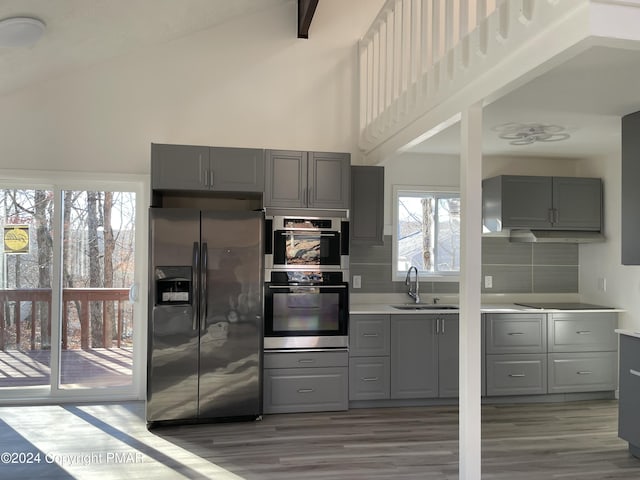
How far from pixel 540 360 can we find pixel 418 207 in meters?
1.90

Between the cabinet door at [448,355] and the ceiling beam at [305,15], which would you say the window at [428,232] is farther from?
the ceiling beam at [305,15]

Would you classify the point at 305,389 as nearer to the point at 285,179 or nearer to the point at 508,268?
the point at 285,179

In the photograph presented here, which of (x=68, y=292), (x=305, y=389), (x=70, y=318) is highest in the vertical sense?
(x=68, y=292)

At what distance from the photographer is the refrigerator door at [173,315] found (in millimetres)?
3785

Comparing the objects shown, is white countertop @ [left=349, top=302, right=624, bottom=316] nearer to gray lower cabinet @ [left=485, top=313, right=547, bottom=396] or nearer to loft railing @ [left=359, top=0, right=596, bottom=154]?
gray lower cabinet @ [left=485, top=313, right=547, bottom=396]

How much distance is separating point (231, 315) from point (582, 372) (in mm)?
3345

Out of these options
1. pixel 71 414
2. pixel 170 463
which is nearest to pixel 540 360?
pixel 170 463

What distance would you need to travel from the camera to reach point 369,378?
428cm

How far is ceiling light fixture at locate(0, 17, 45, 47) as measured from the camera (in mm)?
3160

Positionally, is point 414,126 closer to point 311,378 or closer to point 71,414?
point 311,378

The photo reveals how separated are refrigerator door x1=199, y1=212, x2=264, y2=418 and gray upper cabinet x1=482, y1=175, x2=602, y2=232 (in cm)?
246

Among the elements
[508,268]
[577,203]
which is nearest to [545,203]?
[577,203]

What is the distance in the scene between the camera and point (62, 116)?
4.36 m

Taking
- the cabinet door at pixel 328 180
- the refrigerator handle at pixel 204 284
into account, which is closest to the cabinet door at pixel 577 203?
the cabinet door at pixel 328 180
